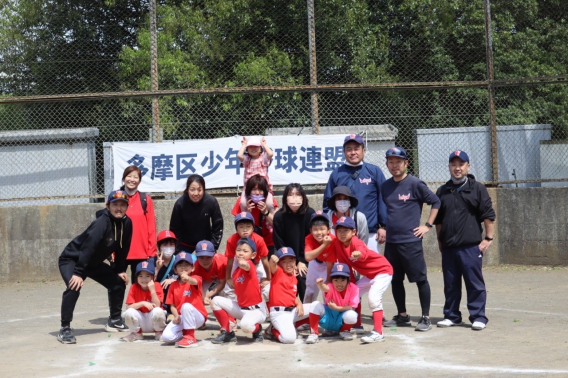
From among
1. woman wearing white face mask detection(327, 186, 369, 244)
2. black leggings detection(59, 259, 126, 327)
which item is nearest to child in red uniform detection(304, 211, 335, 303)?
woman wearing white face mask detection(327, 186, 369, 244)

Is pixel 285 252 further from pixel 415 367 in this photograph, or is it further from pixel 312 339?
pixel 415 367

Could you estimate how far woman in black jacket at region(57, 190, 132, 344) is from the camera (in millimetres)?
6879

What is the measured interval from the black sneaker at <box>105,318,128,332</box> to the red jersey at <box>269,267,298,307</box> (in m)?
1.67

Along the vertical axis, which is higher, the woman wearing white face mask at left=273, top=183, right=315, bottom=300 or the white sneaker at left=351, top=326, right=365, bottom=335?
the woman wearing white face mask at left=273, top=183, right=315, bottom=300

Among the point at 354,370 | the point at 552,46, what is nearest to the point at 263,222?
the point at 354,370

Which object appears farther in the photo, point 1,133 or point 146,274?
point 1,133

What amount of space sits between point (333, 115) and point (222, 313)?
6.01m

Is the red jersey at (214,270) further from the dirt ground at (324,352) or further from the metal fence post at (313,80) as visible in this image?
the metal fence post at (313,80)

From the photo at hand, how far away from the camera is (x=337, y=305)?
6.71 meters

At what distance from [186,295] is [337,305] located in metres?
1.44

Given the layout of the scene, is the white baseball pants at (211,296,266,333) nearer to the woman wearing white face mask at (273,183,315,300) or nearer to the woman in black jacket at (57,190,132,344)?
the woman wearing white face mask at (273,183,315,300)

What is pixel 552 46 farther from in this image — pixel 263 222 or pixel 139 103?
pixel 263 222

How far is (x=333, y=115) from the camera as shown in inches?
475

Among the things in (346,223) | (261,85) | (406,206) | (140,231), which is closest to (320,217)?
(346,223)
